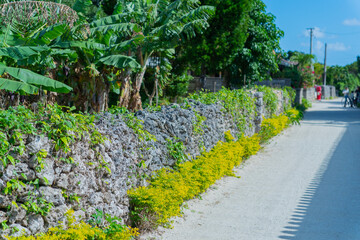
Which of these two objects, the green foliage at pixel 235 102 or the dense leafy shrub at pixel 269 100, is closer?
the green foliage at pixel 235 102

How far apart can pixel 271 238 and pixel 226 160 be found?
3242 mm

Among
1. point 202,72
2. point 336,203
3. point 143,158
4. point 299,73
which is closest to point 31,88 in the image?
point 143,158

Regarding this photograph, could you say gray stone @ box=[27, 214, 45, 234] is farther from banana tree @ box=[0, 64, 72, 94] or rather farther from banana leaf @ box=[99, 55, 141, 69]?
banana leaf @ box=[99, 55, 141, 69]

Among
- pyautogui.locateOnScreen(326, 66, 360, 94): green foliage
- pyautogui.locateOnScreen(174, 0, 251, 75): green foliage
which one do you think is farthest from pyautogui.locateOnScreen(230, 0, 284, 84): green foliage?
pyautogui.locateOnScreen(326, 66, 360, 94): green foliage

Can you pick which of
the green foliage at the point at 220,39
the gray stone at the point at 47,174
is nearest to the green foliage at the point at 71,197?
the gray stone at the point at 47,174

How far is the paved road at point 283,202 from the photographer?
605 centimetres

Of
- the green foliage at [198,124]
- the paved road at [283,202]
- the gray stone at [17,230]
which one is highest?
the green foliage at [198,124]

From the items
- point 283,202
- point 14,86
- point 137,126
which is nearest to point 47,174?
point 137,126

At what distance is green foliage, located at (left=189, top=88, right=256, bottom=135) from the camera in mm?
10336

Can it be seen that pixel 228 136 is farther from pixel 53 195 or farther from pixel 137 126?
pixel 53 195

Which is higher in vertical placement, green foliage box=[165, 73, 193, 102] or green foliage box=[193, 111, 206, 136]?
green foliage box=[165, 73, 193, 102]

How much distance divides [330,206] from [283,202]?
81 centimetres

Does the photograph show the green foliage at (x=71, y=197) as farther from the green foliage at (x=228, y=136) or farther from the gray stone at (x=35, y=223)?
the green foliage at (x=228, y=136)

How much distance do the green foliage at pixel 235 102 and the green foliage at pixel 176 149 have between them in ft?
8.32
